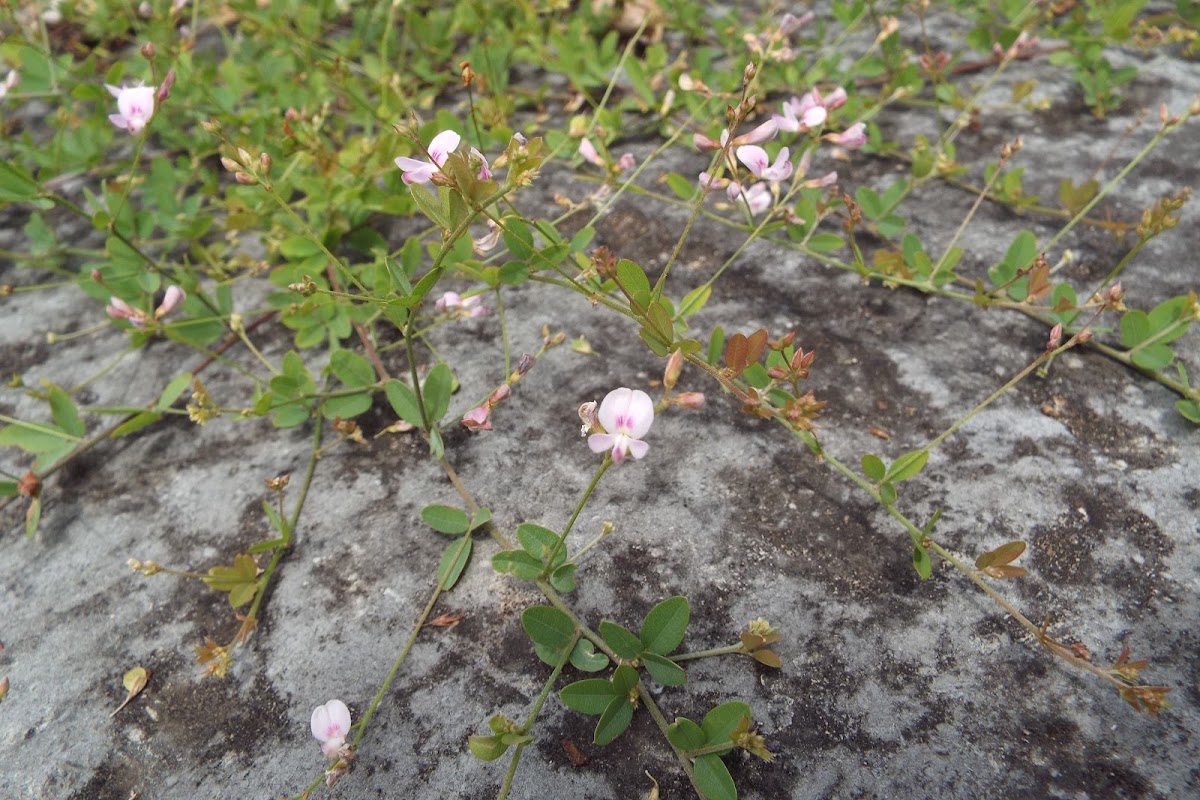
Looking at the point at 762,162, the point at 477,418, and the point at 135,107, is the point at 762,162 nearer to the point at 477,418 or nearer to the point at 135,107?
the point at 477,418

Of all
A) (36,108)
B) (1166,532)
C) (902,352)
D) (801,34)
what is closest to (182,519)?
(902,352)

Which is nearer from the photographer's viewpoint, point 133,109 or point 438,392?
point 438,392

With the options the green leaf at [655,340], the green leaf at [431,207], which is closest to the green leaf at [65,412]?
the green leaf at [431,207]

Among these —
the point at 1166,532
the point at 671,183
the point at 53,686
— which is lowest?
the point at 53,686

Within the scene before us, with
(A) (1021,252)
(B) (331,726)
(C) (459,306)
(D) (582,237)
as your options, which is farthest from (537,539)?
(A) (1021,252)

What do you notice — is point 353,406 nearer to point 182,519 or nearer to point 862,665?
point 182,519

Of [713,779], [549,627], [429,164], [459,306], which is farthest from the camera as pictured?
[459,306]

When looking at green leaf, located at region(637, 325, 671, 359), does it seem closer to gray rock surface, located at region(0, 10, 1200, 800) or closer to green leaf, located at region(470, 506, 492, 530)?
gray rock surface, located at region(0, 10, 1200, 800)
